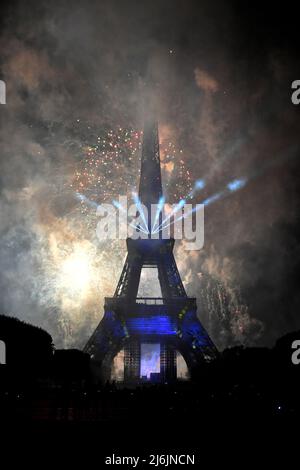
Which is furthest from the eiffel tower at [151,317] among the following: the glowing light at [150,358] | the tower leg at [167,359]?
the glowing light at [150,358]

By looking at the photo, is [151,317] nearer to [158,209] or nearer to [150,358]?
[158,209]

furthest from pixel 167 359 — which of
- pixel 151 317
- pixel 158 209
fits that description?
pixel 158 209

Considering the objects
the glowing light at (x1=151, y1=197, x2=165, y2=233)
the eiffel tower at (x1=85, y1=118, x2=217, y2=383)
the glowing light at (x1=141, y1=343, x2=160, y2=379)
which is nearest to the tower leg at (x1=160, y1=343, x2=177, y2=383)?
the eiffel tower at (x1=85, y1=118, x2=217, y2=383)

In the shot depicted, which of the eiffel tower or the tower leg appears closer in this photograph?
the eiffel tower

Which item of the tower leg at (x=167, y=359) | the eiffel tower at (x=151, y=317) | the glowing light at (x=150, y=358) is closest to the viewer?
the eiffel tower at (x=151, y=317)

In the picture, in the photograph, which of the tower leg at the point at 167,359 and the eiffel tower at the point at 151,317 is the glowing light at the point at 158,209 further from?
the tower leg at the point at 167,359

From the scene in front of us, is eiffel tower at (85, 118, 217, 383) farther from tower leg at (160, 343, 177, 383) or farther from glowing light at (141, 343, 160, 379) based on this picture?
glowing light at (141, 343, 160, 379)

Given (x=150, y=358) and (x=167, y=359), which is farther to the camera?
(x=150, y=358)
